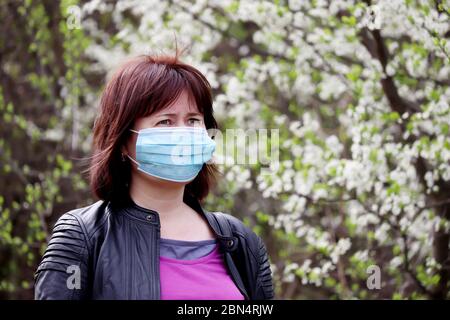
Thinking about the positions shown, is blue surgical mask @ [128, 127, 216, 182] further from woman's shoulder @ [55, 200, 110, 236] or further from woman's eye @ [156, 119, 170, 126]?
woman's shoulder @ [55, 200, 110, 236]

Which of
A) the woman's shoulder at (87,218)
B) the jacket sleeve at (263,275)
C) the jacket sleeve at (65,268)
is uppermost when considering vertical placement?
the woman's shoulder at (87,218)

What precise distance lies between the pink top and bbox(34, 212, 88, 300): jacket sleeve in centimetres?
29

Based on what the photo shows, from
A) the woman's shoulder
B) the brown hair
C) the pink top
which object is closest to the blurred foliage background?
the brown hair

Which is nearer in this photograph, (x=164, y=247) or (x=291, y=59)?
(x=164, y=247)

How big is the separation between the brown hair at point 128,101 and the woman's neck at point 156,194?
0.05m

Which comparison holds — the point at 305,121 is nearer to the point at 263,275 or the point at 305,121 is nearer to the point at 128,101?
the point at 263,275

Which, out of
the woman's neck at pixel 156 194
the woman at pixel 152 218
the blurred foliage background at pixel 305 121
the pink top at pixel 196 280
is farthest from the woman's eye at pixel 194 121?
the blurred foliage background at pixel 305 121

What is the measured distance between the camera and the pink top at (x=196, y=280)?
231cm

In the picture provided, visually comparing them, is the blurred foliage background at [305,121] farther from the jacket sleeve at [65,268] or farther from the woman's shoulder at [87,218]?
the jacket sleeve at [65,268]

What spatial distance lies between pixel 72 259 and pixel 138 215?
0.33m

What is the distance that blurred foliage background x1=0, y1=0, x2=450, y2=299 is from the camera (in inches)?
173

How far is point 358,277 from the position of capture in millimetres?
5105
